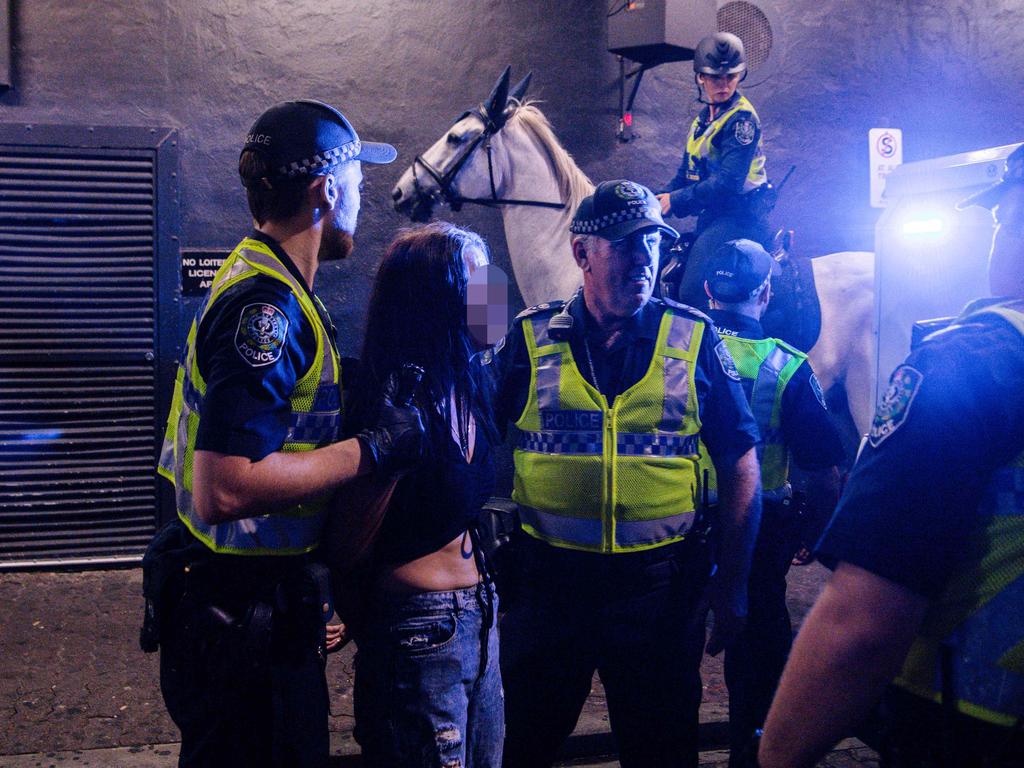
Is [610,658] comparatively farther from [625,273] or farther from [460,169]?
[460,169]

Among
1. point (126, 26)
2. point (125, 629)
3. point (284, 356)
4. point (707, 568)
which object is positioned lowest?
point (125, 629)

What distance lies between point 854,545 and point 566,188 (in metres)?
4.90

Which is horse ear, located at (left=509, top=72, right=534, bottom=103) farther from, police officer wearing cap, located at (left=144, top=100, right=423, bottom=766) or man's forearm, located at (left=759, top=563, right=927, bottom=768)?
man's forearm, located at (left=759, top=563, right=927, bottom=768)

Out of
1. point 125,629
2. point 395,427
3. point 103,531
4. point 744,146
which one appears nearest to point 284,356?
point 395,427

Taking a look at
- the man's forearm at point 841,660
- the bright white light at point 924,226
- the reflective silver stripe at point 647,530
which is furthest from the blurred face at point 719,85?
the man's forearm at point 841,660

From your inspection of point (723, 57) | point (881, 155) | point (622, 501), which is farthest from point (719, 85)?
point (622, 501)

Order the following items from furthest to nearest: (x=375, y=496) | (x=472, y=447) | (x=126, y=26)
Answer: (x=126, y=26)
(x=472, y=447)
(x=375, y=496)

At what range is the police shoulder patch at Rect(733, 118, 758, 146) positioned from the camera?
5.90 metres

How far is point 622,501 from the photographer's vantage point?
275cm

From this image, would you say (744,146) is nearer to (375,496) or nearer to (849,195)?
(849,195)

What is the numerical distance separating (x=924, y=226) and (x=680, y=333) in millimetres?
3981

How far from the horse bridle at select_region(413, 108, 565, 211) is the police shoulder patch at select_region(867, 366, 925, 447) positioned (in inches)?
184

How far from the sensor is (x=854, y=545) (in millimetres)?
1299

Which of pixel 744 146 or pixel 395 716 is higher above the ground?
pixel 744 146
